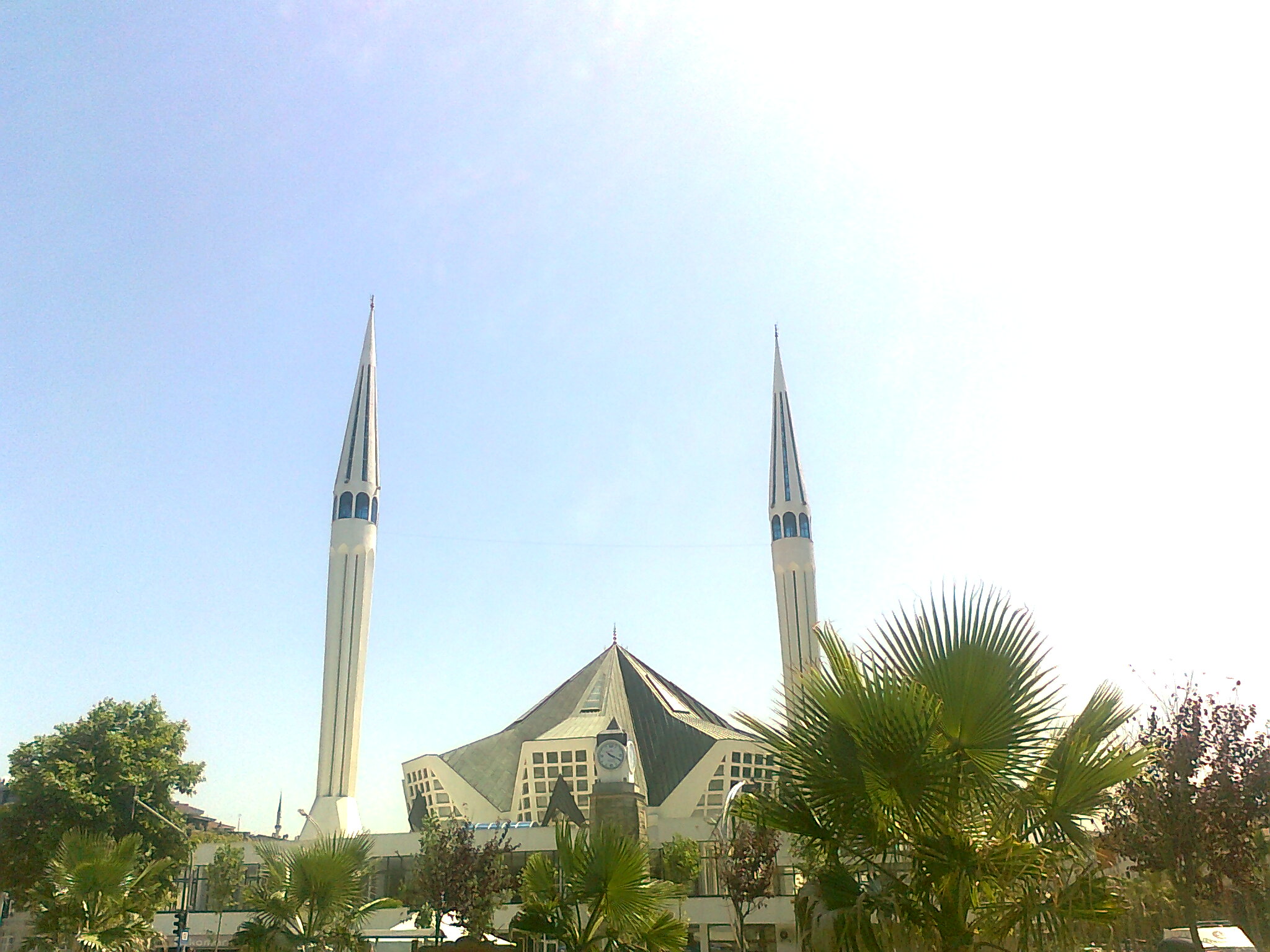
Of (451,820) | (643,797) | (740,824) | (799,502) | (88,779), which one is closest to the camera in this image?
(451,820)

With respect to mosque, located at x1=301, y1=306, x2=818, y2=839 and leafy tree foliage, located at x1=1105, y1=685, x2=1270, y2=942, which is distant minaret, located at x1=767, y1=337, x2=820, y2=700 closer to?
mosque, located at x1=301, y1=306, x2=818, y2=839

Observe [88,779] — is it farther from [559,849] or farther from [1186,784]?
[1186,784]

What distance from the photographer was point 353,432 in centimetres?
5203

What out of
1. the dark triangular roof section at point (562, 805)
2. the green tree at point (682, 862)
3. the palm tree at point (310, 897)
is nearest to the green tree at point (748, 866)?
the green tree at point (682, 862)

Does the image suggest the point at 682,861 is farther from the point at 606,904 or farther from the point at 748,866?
the point at 606,904

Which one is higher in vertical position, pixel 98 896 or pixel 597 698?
pixel 597 698

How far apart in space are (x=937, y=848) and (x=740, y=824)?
73.1 ft

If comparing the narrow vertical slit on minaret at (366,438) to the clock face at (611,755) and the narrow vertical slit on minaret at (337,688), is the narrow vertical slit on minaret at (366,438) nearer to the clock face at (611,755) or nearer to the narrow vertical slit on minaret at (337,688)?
the narrow vertical slit on minaret at (337,688)

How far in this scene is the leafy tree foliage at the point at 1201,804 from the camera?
51.4 feet

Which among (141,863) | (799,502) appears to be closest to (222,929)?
(141,863)

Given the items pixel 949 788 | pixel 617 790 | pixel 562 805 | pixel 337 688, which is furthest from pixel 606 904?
pixel 337 688

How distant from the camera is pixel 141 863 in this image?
29938 millimetres

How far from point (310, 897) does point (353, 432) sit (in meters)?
40.6

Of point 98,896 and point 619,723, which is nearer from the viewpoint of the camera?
point 98,896
